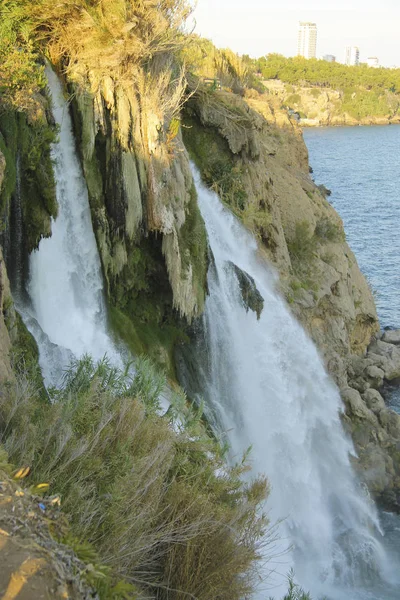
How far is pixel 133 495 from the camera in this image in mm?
5645

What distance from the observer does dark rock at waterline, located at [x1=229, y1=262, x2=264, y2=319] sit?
1382cm

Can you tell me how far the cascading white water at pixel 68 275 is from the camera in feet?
28.7

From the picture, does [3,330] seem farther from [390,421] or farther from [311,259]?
[311,259]

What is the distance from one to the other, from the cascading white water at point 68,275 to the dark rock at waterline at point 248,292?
4.40m

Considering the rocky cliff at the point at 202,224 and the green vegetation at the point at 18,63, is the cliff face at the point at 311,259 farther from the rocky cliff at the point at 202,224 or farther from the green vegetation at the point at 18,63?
the green vegetation at the point at 18,63

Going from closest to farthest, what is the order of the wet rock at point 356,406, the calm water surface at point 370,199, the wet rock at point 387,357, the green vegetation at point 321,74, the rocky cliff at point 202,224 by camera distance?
the rocky cliff at point 202,224 < the wet rock at point 356,406 < the wet rock at point 387,357 < the calm water surface at point 370,199 < the green vegetation at point 321,74

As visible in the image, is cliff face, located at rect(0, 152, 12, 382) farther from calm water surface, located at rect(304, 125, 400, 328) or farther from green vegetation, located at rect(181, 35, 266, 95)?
calm water surface, located at rect(304, 125, 400, 328)

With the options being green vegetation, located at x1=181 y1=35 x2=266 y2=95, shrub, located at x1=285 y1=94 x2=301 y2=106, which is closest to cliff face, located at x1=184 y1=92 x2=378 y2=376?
green vegetation, located at x1=181 y1=35 x2=266 y2=95

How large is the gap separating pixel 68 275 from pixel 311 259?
11.7 m

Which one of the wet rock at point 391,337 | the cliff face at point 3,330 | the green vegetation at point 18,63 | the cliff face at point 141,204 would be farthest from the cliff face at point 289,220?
the cliff face at point 3,330

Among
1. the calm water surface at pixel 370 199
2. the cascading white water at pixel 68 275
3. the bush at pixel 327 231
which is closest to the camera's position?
the cascading white water at pixel 68 275

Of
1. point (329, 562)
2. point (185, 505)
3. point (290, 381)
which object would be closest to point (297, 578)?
point (329, 562)

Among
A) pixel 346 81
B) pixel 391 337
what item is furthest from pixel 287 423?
pixel 346 81

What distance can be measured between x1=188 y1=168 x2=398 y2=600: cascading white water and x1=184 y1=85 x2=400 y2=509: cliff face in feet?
2.57
